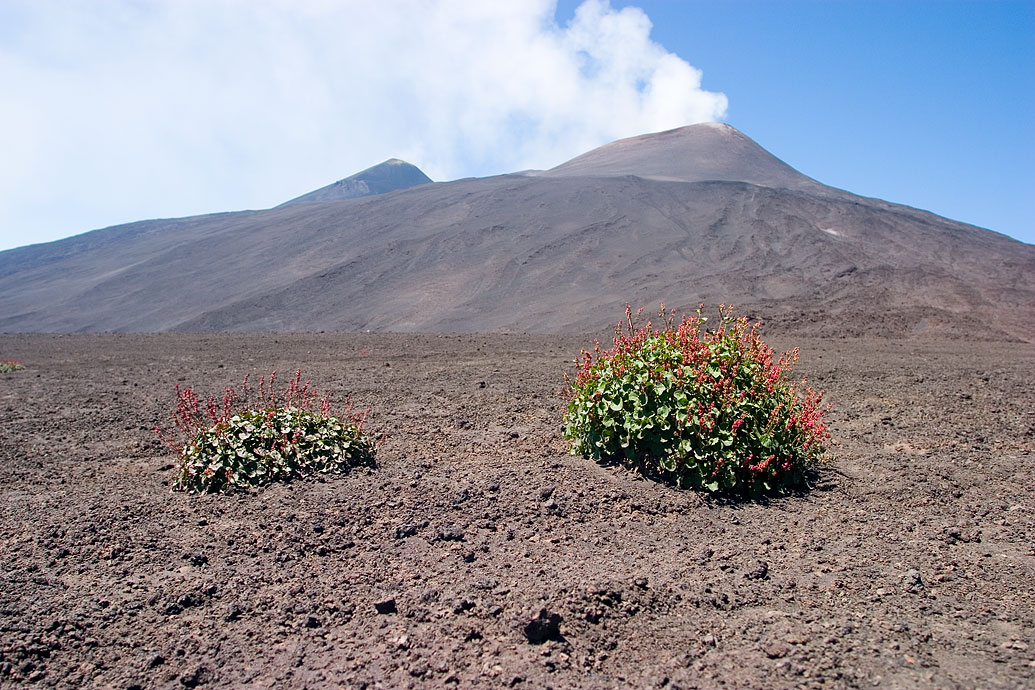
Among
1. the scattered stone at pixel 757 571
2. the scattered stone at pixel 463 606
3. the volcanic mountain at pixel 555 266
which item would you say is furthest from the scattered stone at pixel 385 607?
the volcanic mountain at pixel 555 266

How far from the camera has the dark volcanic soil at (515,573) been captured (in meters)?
2.77

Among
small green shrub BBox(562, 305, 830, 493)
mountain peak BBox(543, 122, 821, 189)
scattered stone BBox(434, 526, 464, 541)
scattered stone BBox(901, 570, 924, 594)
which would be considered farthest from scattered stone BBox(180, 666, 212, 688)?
mountain peak BBox(543, 122, 821, 189)

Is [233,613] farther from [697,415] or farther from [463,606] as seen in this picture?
[697,415]

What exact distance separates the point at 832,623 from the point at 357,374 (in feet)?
27.0

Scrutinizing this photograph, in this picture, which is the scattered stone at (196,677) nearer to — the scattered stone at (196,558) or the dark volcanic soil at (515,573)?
the dark volcanic soil at (515,573)

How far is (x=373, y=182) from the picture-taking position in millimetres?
90875

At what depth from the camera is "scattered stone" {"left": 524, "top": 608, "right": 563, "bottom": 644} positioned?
2.91 m

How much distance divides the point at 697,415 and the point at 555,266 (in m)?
26.4

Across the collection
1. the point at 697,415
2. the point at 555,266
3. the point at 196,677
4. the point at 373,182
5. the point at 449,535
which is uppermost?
the point at 373,182

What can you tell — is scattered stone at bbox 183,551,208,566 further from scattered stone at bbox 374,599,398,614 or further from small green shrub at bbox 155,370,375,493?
scattered stone at bbox 374,599,398,614

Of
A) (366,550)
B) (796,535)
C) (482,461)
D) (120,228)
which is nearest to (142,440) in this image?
(482,461)

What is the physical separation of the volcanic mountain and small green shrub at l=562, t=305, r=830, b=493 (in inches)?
652

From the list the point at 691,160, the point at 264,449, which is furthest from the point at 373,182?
the point at 264,449

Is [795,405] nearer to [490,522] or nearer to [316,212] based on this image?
[490,522]
